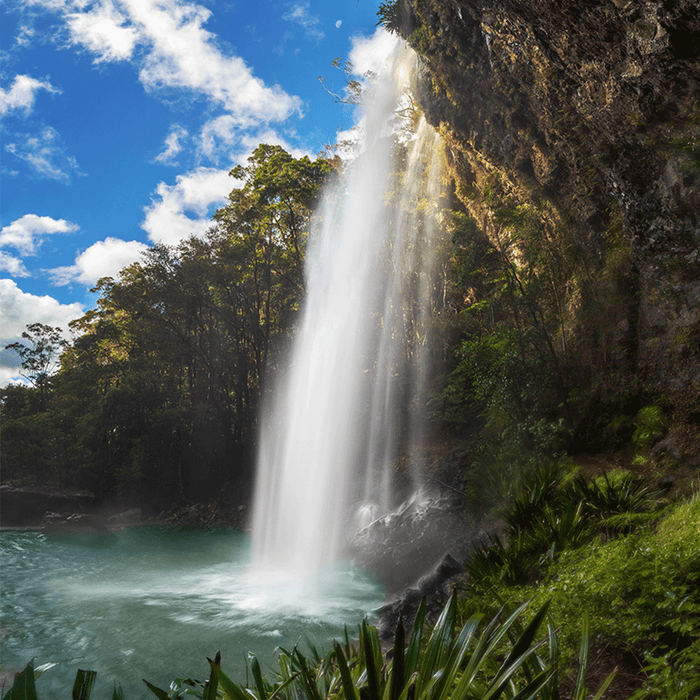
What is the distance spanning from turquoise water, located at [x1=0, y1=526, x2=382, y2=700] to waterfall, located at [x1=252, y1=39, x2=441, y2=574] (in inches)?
130

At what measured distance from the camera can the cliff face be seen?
23.3ft

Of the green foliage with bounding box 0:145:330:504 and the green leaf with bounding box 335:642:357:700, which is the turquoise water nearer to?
the green leaf with bounding box 335:642:357:700

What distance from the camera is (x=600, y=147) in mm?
8852

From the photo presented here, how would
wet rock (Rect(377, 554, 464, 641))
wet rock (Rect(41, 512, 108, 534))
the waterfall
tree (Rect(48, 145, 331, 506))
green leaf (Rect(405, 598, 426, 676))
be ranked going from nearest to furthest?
green leaf (Rect(405, 598, 426, 676)), wet rock (Rect(377, 554, 464, 641)), the waterfall, wet rock (Rect(41, 512, 108, 534)), tree (Rect(48, 145, 331, 506))

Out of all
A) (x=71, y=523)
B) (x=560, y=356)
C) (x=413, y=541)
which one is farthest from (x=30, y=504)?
(x=560, y=356)

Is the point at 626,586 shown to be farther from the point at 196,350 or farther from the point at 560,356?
the point at 196,350

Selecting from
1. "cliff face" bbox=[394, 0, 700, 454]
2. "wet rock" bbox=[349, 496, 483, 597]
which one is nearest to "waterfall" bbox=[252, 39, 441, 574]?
"wet rock" bbox=[349, 496, 483, 597]

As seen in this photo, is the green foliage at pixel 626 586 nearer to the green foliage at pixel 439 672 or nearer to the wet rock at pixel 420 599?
the green foliage at pixel 439 672

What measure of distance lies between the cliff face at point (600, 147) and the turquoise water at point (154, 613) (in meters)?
7.10

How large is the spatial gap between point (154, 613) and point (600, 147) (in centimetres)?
1170

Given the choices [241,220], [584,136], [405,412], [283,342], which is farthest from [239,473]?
[584,136]

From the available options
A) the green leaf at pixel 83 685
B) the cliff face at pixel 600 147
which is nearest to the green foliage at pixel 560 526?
the cliff face at pixel 600 147

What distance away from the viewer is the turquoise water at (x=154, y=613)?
5.51 meters

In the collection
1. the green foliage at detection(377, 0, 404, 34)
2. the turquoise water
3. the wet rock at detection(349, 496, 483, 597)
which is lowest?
the turquoise water
